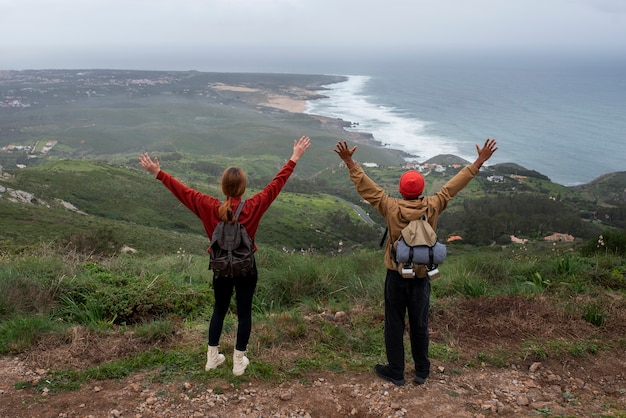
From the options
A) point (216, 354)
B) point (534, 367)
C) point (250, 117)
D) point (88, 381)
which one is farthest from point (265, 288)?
point (250, 117)

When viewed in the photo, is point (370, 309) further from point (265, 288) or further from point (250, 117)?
point (250, 117)

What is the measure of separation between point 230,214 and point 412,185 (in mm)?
1427

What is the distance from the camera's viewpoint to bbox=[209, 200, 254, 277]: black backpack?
3.17 meters

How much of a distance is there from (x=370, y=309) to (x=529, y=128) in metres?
130

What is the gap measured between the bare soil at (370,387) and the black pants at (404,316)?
18cm

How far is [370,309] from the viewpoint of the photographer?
5176 mm

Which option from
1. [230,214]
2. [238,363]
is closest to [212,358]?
[238,363]

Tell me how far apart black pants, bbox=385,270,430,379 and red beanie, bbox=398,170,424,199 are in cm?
65

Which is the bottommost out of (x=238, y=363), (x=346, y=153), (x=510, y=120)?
(x=238, y=363)

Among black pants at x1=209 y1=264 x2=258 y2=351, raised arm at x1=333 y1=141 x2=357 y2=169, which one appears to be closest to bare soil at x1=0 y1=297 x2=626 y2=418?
black pants at x1=209 y1=264 x2=258 y2=351

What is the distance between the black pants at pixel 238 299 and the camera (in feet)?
→ 11.1

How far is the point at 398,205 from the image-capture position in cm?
336

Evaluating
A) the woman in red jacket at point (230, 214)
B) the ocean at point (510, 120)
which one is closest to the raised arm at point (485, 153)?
the woman in red jacket at point (230, 214)

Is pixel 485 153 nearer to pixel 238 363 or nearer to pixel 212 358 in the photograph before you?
pixel 238 363
